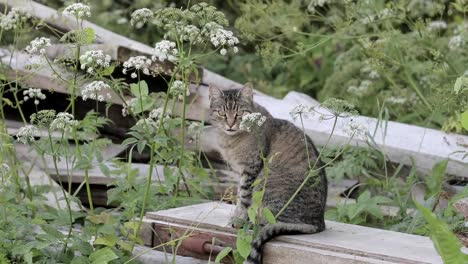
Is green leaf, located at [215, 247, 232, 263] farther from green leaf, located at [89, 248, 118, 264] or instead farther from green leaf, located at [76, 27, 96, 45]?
green leaf, located at [76, 27, 96, 45]

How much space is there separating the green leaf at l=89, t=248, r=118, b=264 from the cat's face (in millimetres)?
1013

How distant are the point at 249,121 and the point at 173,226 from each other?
73 cm

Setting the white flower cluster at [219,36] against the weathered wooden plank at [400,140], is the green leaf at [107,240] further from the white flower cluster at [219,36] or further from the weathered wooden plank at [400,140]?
the weathered wooden plank at [400,140]

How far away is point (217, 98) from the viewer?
4.50 metres

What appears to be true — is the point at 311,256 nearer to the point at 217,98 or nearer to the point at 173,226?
the point at 173,226

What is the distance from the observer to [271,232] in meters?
3.66

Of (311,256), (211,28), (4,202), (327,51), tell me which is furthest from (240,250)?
(327,51)

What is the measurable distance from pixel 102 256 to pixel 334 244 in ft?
3.13

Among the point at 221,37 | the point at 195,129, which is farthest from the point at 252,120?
the point at 195,129

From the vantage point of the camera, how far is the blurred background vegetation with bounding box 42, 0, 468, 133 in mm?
5449

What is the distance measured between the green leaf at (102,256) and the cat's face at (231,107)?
101cm

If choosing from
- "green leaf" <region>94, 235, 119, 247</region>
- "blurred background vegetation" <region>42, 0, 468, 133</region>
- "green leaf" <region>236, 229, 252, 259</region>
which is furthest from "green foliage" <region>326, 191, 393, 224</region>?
"green leaf" <region>94, 235, 119, 247</region>

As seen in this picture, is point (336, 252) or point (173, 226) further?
point (173, 226)

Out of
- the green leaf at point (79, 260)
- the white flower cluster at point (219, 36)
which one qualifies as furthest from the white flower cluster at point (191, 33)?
the green leaf at point (79, 260)
